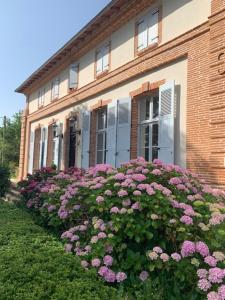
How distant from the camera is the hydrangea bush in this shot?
4.03 m

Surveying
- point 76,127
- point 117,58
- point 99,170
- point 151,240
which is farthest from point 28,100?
point 151,240

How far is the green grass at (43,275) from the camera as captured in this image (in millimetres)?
3539

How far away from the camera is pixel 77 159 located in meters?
17.9

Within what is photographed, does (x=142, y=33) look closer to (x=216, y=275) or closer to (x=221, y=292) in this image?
(x=216, y=275)

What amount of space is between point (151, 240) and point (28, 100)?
2439 centimetres

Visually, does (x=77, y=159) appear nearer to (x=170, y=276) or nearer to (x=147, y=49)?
(x=147, y=49)

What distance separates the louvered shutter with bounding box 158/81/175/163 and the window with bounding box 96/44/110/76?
4.56m

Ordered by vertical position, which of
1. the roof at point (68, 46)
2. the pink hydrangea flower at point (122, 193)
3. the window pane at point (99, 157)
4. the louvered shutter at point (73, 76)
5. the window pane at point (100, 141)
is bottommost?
the pink hydrangea flower at point (122, 193)

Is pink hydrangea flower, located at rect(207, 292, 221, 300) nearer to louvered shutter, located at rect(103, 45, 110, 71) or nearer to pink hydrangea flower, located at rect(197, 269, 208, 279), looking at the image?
pink hydrangea flower, located at rect(197, 269, 208, 279)

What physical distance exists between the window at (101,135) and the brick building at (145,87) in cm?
4

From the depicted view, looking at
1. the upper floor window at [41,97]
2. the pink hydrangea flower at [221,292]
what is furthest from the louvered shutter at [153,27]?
the upper floor window at [41,97]

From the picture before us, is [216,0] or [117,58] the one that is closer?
[216,0]

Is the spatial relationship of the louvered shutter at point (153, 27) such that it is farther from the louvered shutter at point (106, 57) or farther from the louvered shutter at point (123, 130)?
the louvered shutter at point (106, 57)

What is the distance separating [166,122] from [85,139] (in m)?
6.29
